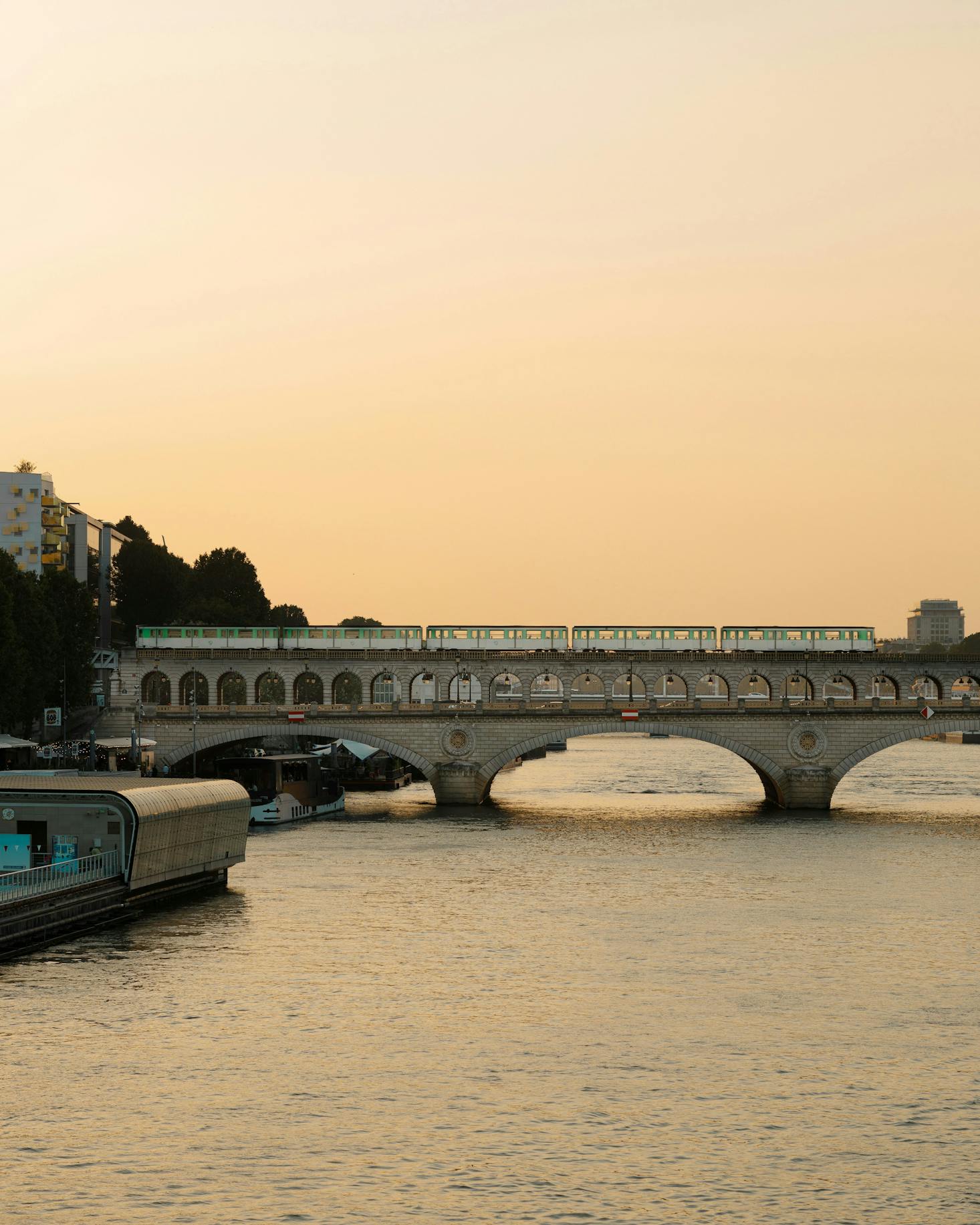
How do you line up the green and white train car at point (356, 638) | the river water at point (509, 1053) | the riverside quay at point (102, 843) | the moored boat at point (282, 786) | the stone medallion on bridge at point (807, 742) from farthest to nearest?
the green and white train car at point (356, 638) < the stone medallion on bridge at point (807, 742) < the moored boat at point (282, 786) < the riverside quay at point (102, 843) < the river water at point (509, 1053)

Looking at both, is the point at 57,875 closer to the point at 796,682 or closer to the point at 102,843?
the point at 102,843

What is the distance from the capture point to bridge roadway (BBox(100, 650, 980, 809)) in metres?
128

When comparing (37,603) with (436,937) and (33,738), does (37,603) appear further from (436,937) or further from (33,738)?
(436,937)

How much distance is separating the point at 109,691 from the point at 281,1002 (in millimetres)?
Result: 97636

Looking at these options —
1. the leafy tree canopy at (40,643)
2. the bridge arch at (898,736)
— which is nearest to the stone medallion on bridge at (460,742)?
the bridge arch at (898,736)

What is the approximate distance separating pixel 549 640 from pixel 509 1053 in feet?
300

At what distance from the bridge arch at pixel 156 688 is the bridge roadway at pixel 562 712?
0.27m

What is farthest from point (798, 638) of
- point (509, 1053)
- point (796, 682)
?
point (509, 1053)

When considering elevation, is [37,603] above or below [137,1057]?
above

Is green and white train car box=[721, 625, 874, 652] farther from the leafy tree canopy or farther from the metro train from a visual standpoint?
the leafy tree canopy

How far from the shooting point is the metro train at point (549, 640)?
139m

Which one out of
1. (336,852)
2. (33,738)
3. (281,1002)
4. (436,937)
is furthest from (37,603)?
(281,1002)

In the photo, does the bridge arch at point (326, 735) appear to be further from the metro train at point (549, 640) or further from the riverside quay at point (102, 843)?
the riverside quay at point (102, 843)

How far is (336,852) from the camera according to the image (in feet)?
328
